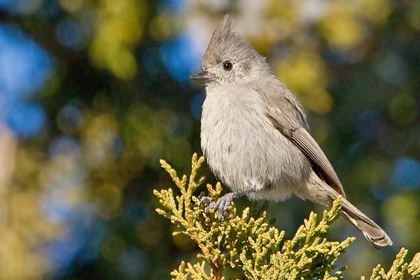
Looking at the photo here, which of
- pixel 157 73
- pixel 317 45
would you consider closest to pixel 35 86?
pixel 157 73

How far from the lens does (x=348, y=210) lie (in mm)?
3977

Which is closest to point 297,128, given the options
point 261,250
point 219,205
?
point 219,205

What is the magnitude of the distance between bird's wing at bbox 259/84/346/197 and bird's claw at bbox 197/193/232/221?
90 centimetres

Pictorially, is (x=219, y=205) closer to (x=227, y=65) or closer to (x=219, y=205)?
(x=219, y=205)

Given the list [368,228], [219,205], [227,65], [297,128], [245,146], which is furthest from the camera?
[227,65]

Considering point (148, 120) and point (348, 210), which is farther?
point (148, 120)

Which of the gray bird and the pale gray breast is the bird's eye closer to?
the gray bird

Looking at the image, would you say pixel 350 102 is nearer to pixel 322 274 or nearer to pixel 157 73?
pixel 157 73

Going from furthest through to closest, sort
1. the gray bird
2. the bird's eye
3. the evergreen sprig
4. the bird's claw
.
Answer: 1. the bird's eye
2. the gray bird
3. the bird's claw
4. the evergreen sprig

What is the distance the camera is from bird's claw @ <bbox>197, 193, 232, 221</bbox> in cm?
326

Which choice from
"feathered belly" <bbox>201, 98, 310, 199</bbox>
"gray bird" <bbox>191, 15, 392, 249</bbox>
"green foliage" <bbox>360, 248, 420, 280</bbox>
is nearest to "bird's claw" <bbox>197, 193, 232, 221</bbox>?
"gray bird" <bbox>191, 15, 392, 249</bbox>

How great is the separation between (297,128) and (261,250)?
1.47 meters

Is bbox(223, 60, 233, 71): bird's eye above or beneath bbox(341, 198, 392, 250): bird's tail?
above

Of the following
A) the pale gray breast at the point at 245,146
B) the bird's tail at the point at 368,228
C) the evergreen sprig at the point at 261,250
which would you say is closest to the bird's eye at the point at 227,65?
the pale gray breast at the point at 245,146
